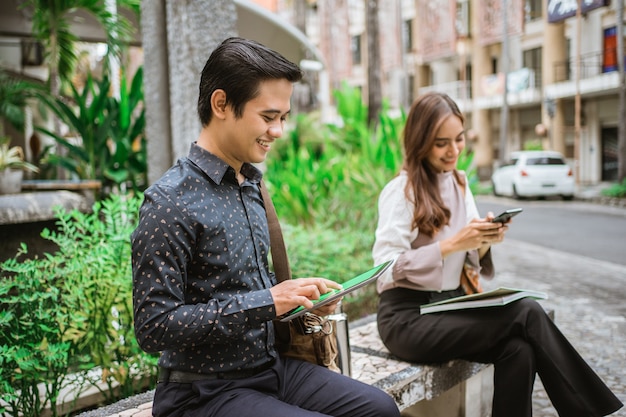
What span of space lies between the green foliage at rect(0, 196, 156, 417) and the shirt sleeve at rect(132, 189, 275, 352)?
795 mm

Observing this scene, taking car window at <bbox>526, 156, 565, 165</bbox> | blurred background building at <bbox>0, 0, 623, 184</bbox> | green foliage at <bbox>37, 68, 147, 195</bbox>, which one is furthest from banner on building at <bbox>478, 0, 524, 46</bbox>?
green foliage at <bbox>37, 68, 147, 195</bbox>

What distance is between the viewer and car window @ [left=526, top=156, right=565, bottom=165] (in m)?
19.9

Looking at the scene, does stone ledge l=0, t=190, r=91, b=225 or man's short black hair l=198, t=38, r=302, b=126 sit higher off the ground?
man's short black hair l=198, t=38, r=302, b=126

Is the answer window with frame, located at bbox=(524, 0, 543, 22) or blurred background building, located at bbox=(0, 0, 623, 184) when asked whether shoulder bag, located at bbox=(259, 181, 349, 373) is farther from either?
window with frame, located at bbox=(524, 0, 543, 22)

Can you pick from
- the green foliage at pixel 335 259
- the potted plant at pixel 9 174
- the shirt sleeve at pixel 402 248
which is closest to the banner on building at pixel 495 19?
the green foliage at pixel 335 259

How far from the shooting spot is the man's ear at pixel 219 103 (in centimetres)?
167

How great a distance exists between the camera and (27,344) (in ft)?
7.24

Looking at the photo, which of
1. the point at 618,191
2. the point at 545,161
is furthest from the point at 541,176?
the point at 618,191

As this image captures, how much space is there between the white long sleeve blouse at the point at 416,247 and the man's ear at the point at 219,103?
117cm

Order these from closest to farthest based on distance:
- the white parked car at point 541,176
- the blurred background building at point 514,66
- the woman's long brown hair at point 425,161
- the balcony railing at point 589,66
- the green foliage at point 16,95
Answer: the woman's long brown hair at point 425,161 → the green foliage at point 16,95 → the white parked car at point 541,176 → the blurred background building at point 514,66 → the balcony railing at point 589,66

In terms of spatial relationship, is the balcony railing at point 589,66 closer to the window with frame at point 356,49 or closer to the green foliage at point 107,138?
the window with frame at point 356,49

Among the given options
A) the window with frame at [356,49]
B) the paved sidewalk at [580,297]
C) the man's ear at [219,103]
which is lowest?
the paved sidewalk at [580,297]

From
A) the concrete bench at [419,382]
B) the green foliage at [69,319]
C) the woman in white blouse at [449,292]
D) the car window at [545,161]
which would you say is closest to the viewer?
the green foliage at [69,319]

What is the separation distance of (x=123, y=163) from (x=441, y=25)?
2190 centimetres
